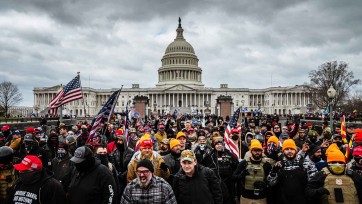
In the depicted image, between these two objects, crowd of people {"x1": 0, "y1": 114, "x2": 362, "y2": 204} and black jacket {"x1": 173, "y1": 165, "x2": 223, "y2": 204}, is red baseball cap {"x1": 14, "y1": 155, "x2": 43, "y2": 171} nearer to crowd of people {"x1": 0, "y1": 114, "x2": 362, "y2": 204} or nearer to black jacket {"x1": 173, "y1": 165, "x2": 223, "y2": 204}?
crowd of people {"x1": 0, "y1": 114, "x2": 362, "y2": 204}

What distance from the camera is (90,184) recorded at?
14.3 ft

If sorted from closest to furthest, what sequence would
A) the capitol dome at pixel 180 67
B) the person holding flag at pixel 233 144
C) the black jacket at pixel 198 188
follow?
the black jacket at pixel 198 188 < the person holding flag at pixel 233 144 < the capitol dome at pixel 180 67

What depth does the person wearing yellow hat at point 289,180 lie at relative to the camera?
5.27 metres

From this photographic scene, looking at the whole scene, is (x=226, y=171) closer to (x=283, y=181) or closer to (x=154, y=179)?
(x=283, y=181)

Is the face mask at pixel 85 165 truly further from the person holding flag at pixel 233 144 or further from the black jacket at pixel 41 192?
the person holding flag at pixel 233 144

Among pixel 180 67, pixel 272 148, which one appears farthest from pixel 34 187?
pixel 180 67

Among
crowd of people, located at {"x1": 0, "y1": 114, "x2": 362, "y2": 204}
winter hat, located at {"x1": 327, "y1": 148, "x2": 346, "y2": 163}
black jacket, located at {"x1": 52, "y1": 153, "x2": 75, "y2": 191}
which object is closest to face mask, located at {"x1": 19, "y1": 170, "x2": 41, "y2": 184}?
crowd of people, located at {"x1": 0, "y1": 114, "x2": 362, "y2": 204}

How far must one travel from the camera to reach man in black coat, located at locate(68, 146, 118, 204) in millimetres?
4309

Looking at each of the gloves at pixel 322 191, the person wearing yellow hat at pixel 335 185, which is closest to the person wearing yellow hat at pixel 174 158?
the person wearing yellow hat at pixel 335 185

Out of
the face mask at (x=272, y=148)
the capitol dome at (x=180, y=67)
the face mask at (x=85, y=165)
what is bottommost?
the face mask at (x=272, y=148)

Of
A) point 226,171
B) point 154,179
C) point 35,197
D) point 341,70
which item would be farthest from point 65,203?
point 341,70

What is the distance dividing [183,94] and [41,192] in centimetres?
10859

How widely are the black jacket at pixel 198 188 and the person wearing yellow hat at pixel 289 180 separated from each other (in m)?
1.11

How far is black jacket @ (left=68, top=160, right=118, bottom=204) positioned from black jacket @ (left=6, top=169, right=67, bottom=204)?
187 millimetres
